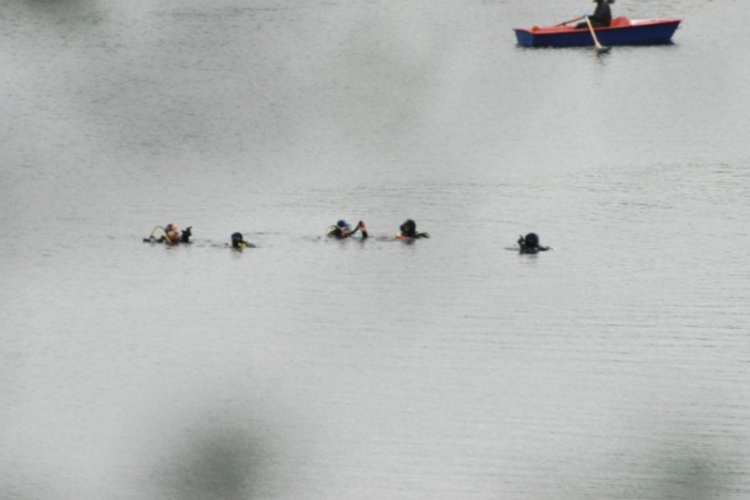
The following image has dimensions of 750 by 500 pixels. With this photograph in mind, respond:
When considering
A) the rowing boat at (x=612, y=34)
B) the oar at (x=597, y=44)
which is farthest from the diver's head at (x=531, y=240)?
the rowing boat at (x=612, y=34)

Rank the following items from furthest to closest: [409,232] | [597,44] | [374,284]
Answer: [597,44], [409,232], [374,284]

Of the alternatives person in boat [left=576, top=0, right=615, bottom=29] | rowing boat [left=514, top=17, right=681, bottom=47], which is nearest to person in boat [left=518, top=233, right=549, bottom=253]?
rowing boat [left=514, top=17, right=681, bottom=47]

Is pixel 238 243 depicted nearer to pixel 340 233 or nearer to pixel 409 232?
pixel 340 233

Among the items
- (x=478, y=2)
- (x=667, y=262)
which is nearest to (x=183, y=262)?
(x=667, y=262)

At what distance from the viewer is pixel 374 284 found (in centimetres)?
5994

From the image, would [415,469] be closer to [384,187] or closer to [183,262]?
[183,262]

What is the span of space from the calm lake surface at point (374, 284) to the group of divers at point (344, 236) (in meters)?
0.46

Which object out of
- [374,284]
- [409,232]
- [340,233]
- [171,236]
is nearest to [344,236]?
[340,233]

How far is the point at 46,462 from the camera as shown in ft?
148

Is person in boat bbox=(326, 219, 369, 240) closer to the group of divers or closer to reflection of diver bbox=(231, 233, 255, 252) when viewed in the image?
the group of divers

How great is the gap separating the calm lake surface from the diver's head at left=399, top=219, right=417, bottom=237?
0.63 meters

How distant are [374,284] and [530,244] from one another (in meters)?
6.54

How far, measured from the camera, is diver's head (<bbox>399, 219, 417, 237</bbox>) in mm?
64562

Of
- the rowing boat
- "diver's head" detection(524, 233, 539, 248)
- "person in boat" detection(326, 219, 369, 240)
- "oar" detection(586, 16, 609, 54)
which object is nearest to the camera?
"diver's head" detection(524, 233, 539, 248)
